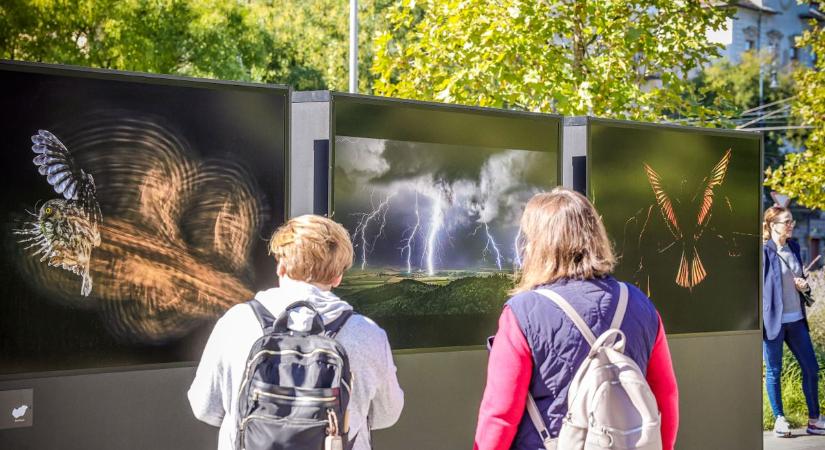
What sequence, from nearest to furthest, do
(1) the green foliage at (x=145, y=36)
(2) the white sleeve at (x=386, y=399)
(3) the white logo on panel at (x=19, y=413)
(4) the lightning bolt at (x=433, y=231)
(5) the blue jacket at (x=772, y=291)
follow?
1. (2) the white sleeve at (x=386, y=399)
2. (3) the white logo on panel at (x=19, y=413)
3. (4) the lightning bolt at (x=433, y=231)
4. (5) the blue jacket at (x=772, y=291)
5. (1) the green foliage at (x=145, y=36)

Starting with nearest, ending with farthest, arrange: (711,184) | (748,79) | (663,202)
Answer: (663,202)
(711,184)
(748,79)

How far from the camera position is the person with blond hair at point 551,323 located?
3445 millimetres

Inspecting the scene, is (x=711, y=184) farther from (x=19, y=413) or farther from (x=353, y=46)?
(x=353, y=46)

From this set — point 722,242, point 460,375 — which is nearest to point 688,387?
point 722,242

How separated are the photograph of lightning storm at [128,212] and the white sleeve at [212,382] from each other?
4.82 feet

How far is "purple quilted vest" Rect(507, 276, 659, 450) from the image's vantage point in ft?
11.3

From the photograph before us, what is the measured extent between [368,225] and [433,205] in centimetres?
50

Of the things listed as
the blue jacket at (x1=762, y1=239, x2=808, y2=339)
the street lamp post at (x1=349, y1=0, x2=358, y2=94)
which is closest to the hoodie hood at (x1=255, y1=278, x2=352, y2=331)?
the blue jacket at (x1=762, y1=239, x2=808, y2=339)

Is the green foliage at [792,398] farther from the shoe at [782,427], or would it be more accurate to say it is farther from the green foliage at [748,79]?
the green foliage at [748,79]

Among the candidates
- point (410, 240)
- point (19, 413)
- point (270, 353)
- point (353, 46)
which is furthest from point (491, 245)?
point (353, 46)

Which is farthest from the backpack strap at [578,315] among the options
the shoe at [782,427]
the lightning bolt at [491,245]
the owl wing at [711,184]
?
the shoe at [782,427]

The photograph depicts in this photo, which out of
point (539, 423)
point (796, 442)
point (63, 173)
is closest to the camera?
point (539, 423)

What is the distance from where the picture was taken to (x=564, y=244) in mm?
3564

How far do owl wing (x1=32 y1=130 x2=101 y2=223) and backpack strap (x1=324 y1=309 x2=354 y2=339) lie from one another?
1796 millimetres
